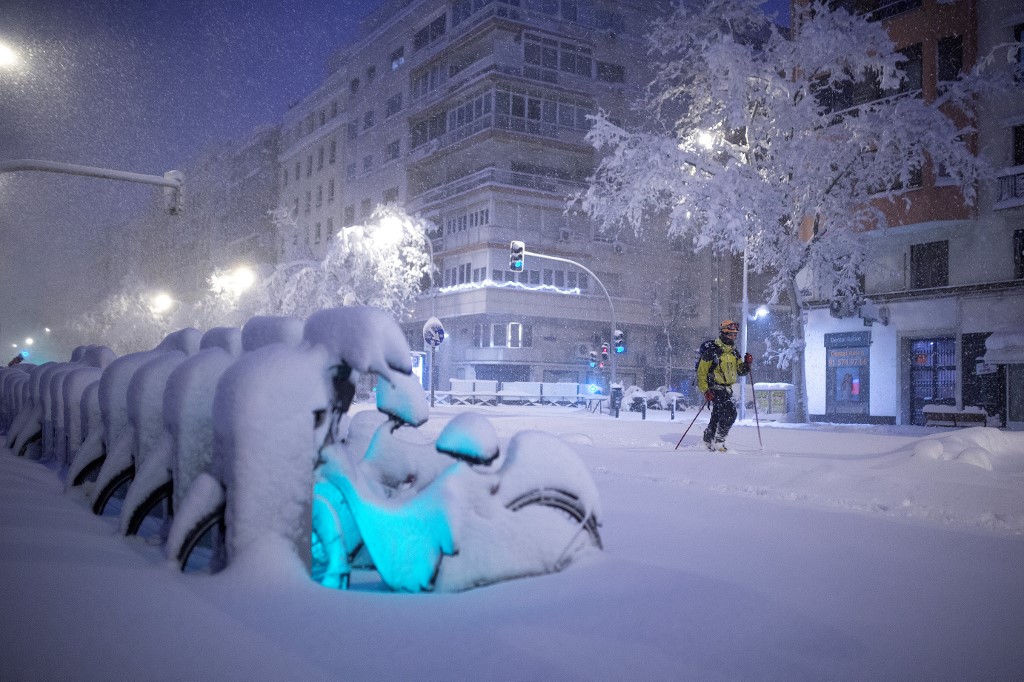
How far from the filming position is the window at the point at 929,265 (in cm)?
2375

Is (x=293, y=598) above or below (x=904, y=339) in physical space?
below

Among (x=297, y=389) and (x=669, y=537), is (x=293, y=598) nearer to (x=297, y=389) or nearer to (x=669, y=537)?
(x=297, y=389)

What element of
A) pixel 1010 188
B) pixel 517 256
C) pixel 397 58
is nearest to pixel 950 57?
pixel 1010 188

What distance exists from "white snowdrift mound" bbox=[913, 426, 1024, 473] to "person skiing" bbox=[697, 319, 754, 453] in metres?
2.26

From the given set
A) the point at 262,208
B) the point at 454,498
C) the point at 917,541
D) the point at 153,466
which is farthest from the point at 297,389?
the point at 262,208

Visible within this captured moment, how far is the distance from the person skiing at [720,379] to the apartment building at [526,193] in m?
29.7

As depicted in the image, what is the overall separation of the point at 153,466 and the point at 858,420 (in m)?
26.6

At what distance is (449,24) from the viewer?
44.0 metres

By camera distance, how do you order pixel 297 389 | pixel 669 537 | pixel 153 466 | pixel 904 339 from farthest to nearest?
1. pixel 904 339
2. pixel 669 537
3. pixel 153 466
4. pixel 297 389

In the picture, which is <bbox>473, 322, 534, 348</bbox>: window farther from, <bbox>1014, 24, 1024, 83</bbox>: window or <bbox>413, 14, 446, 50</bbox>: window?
<bbox>1014, 24, 1024, 83</bbox>: window

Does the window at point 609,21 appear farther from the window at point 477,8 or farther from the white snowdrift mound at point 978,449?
the white snowdrift mound at point 978,449

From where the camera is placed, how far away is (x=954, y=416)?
20.8m

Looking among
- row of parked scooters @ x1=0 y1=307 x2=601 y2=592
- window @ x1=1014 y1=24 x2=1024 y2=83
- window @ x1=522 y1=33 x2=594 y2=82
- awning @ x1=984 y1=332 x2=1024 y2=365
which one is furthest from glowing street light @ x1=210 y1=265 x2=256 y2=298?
row of parked scooters @ x1=0 y1=307 x2=601 y2=592

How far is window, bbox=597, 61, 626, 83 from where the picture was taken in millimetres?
43500
